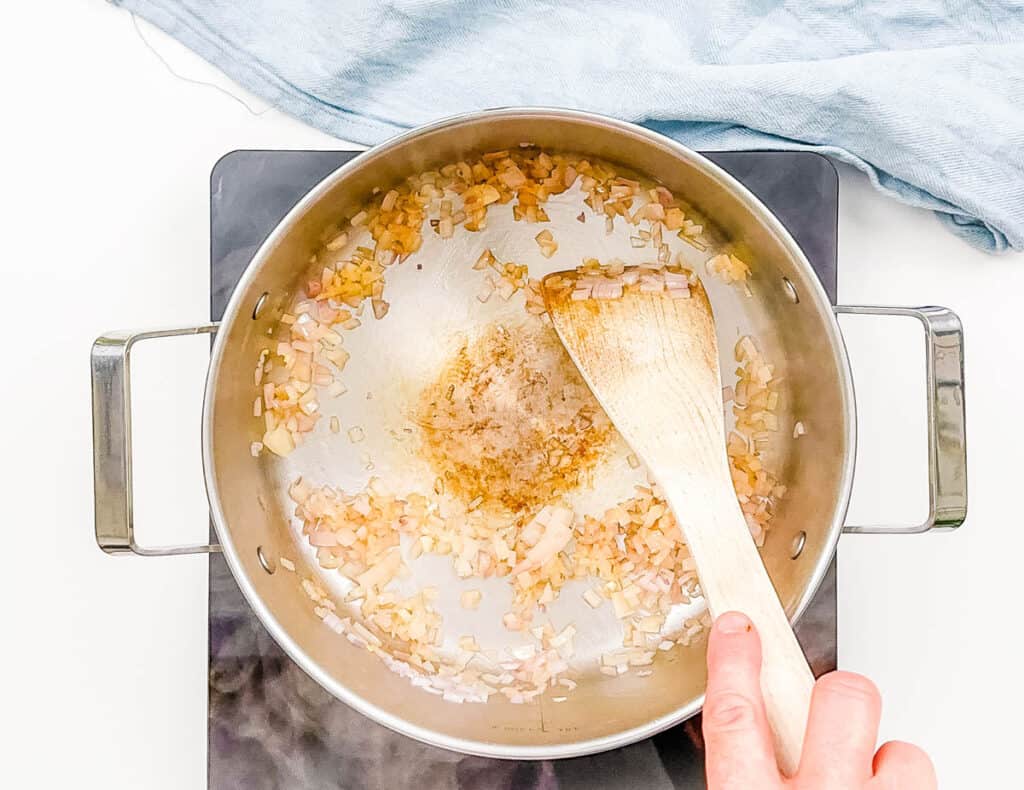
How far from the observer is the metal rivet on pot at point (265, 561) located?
2.69 feet

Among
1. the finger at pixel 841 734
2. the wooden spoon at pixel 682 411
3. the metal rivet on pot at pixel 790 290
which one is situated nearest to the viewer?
the finger at pixel 841 734

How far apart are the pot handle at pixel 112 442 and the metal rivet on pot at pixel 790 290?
50cm

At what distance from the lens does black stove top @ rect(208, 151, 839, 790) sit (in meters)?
0.81

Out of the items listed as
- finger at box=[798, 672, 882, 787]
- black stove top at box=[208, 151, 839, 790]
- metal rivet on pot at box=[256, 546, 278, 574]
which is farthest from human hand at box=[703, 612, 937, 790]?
metal rivet on pot at box=[256, 546, 278, 574]

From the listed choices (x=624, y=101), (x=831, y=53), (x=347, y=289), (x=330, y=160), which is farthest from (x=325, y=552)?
(x=831, y=53)

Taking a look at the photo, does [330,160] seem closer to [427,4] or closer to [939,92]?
[427,4]

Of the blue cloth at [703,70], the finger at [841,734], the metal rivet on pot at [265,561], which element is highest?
the blue cloth at [703,70]

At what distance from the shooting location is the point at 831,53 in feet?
2.79

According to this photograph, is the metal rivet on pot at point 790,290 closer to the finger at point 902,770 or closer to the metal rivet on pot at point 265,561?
the finger at point 902,770

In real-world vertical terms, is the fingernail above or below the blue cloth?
below

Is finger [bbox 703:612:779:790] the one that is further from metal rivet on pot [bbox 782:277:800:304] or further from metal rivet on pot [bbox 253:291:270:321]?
metal rivet on pot [bbox 253:291:270:321]

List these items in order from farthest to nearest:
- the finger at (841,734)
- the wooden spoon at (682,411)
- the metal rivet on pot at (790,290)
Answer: the metal rivet on pot at (790,290) → the wooden spoon at (682,411) → the finger at (841,734)

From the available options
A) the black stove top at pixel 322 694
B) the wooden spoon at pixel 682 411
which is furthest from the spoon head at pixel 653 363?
the black stove top at pixel 322 694

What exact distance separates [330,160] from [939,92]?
0.51 m
